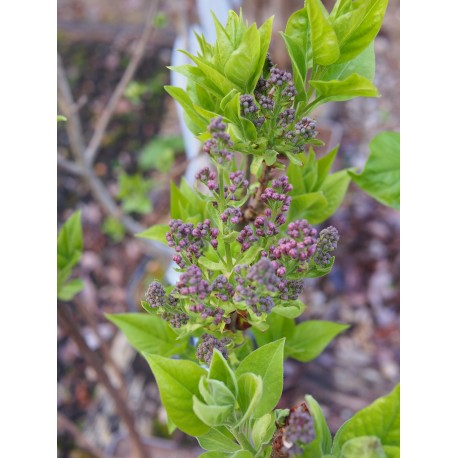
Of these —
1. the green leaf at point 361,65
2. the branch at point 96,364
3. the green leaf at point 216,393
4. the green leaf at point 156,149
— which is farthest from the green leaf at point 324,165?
the green leaf at point 156,149

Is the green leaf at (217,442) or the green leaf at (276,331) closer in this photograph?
the green leaf at (217,442)

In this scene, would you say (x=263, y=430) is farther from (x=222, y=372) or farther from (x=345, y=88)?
(x=345, y=88)

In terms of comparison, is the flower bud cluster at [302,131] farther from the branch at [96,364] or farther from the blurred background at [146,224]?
the blurred background at [146,224]

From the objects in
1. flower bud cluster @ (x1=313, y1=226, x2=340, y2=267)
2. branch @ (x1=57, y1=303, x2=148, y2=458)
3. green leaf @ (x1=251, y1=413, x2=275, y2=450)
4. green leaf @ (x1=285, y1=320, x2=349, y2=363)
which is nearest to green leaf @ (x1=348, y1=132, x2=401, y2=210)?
green leaf @ (x1=285, y1=320, x2=349, y2=363)

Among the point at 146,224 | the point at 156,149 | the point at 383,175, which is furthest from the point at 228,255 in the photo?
the point at 156,149

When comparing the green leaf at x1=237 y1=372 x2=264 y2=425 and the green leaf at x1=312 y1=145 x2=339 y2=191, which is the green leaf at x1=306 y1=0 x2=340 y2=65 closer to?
the green leaf at x1=312 y1=145 x2=339 y2=191

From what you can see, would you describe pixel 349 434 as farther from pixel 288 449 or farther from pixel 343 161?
pixel 343 161

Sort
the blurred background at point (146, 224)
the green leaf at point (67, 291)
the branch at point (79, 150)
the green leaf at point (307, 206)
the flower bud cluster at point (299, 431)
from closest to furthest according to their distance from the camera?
the flower bud cluster at point (299, 431), the green leaf at point (307, 206), the green leaf at point (67, 291), the branch at point (79, 150), the blurred background at point (146, 224)

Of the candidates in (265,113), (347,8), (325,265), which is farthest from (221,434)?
(347,8)
